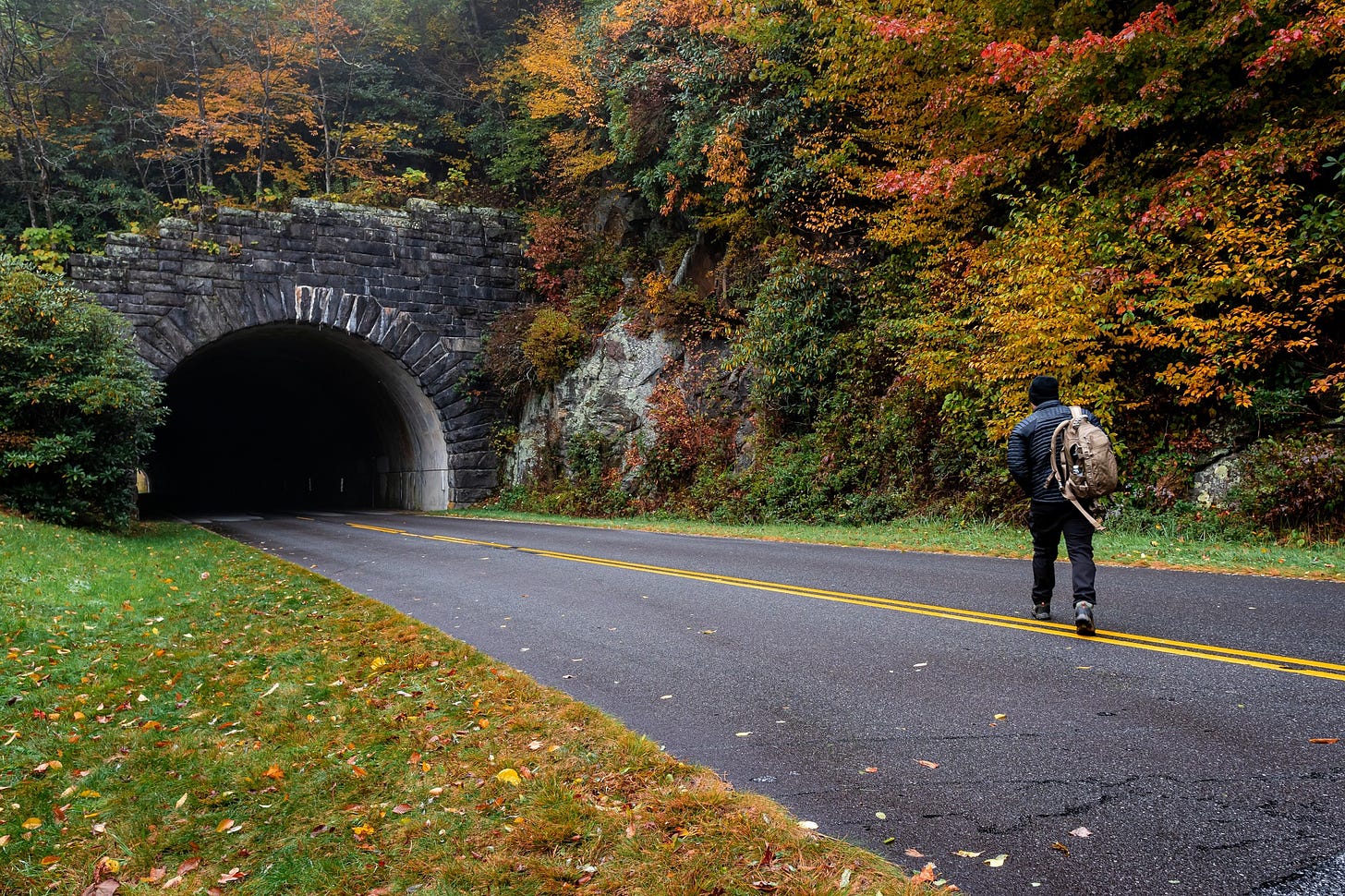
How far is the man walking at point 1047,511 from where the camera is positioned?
Answer: 20.2 ft

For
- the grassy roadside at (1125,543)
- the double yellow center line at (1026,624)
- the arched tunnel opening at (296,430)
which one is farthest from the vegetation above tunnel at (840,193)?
the double yellow center line at (1026,624)

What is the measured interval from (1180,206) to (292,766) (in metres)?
12.1

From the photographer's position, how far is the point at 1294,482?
34.6 feet

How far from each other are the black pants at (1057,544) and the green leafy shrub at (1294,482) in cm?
603

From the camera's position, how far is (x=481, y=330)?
26.6 metres

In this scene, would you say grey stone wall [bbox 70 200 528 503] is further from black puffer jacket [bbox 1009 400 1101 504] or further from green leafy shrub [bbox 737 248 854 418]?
black puffer jacket [bbox 1009 400 1101 504]

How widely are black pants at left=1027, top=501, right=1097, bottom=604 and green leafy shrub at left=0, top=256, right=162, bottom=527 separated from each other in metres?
15.7

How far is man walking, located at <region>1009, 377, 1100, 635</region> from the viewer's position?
6148mm

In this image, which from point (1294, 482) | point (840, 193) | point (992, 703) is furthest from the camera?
point (840, 193)

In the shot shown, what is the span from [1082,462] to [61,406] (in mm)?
17181

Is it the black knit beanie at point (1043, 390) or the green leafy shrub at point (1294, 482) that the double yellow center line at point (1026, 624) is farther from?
the green leafy shrub at point (1294, 482)

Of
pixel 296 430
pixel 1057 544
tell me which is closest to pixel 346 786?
pixel 1057 544

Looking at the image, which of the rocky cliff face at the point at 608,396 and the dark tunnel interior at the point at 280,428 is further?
the dark tunnel interior at the point at 280,428

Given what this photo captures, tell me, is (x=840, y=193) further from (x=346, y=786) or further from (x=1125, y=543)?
(x=346, y=786)
